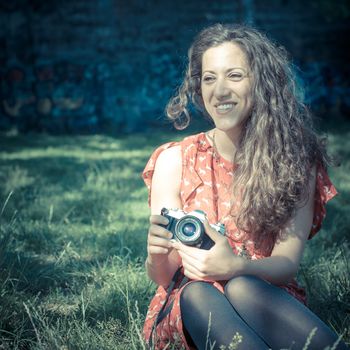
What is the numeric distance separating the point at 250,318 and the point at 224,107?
0.88 metres

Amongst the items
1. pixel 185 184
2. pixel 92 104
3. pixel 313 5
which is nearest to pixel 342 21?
pixel 313 5

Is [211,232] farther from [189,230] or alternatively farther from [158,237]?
[158,237]

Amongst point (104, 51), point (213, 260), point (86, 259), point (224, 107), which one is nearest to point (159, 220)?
point (213, 260)

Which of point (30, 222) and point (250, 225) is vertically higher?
point (250, 225)

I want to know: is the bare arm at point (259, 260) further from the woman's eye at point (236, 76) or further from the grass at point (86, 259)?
the woman's eye at point (236, 76)

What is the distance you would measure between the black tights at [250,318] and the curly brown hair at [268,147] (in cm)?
35

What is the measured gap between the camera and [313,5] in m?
13.3

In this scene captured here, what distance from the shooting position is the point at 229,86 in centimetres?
220

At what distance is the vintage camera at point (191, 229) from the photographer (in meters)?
1.85

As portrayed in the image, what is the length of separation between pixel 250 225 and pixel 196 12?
11.6 metres

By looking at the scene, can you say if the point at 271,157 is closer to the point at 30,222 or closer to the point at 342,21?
the point at 30,222

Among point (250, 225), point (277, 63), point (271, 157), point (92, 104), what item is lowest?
point (92, 104)

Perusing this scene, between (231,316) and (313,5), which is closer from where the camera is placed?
(231,316)

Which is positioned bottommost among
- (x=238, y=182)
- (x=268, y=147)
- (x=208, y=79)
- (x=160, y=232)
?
(x=160, y=232)
